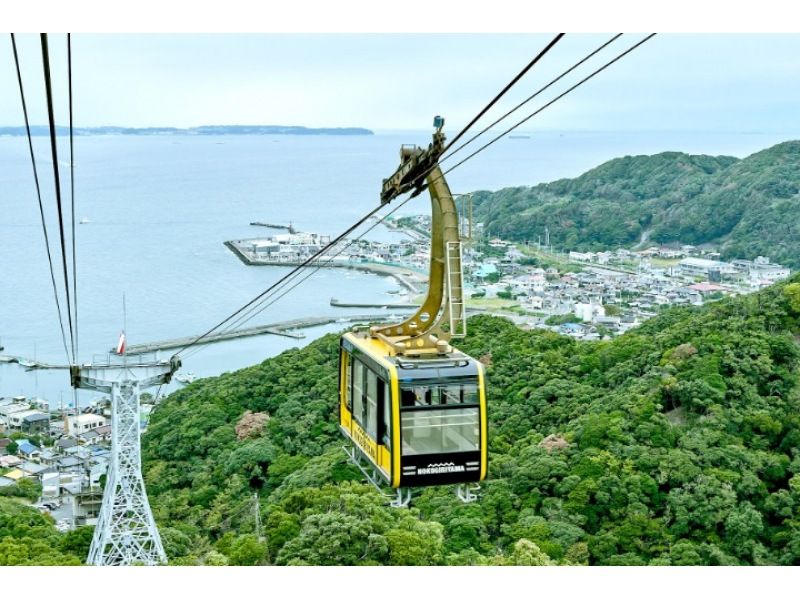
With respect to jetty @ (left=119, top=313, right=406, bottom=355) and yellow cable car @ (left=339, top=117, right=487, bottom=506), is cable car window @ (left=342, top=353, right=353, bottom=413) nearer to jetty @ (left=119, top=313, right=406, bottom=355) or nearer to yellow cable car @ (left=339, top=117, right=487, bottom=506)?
yellow cable car @ (left=339, top=117, right=487, bottom=506)

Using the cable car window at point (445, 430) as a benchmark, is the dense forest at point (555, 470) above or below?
below

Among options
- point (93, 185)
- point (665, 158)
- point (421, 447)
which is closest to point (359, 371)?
point (421, 447)

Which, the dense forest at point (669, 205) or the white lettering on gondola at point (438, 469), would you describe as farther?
the dense forest at point (669, 205)

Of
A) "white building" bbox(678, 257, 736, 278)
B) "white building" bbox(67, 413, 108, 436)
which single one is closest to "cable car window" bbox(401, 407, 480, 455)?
"white building" bbox(67, 413, 108, 436)

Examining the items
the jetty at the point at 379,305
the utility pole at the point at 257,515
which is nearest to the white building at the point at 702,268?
the jetty at the point at 379,305

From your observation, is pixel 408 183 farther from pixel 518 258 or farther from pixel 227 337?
pixel 518 258

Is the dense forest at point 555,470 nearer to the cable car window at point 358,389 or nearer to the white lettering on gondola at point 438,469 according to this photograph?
the cable car window at point 358,389
